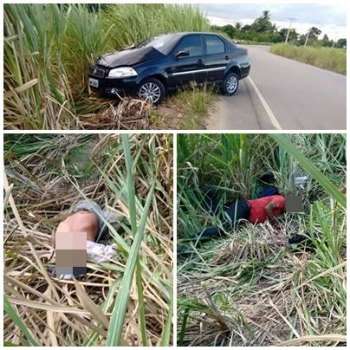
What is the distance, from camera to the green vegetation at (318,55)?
1679mm

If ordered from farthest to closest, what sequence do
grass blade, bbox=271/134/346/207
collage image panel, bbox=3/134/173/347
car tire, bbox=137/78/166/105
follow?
car tire, bbox=137/78/166/105 → collage image panel, bbox=3/134/173/347 → grass blade, bbox=271/134/346/207

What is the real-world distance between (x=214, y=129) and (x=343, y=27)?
49cm

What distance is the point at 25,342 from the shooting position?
1.51 m

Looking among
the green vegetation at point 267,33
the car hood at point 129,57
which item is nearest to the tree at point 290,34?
the green vegetation at point 267,33

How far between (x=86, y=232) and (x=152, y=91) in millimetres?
462

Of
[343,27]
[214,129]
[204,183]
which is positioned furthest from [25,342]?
[343,27]

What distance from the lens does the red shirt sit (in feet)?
5.53

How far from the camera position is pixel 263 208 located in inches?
66.4

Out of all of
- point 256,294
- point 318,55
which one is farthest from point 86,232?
point 318,55

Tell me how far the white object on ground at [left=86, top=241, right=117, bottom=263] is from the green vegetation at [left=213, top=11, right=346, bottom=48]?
73 cm

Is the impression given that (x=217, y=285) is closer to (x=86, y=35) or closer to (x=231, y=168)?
(x=231, y=168)

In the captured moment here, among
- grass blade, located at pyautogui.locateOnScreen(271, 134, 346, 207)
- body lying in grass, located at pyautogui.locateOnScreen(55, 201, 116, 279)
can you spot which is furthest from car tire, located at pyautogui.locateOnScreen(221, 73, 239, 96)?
grass blade, located at pyautogui.locateOnScreen(271, 134, 346, 207)

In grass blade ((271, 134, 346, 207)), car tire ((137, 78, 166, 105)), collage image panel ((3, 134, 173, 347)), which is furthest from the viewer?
car tire ((137, 78, 166, 105))

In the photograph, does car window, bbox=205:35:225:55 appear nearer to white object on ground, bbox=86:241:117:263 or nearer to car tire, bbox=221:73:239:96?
car tire, bbox=221:73:239:96
